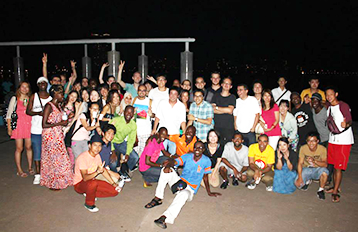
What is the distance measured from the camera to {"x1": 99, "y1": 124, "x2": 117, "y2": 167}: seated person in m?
4.96

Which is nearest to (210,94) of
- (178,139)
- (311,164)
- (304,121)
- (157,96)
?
(157,96)

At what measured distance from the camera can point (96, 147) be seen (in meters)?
4.50

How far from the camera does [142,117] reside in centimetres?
590

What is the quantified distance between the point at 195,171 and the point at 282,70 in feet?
249

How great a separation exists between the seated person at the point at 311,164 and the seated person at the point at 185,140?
6.17 feet

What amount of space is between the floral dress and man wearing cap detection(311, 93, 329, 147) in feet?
15.2

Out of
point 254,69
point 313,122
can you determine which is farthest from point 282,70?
point 313,122

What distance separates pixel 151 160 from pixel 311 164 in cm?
276

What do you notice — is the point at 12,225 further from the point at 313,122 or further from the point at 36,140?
the point at 313,122

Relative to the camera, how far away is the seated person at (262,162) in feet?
17.2

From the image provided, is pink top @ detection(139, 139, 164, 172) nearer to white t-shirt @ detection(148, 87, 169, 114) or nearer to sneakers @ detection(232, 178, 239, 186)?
white t-shirt @ detection(148, 87, 169, 114)

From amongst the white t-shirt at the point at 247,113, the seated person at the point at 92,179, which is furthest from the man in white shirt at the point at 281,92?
the seated person at the point at 92,179

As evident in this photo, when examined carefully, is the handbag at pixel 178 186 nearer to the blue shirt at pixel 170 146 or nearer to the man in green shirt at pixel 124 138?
the blue shirt at pixel 170 146

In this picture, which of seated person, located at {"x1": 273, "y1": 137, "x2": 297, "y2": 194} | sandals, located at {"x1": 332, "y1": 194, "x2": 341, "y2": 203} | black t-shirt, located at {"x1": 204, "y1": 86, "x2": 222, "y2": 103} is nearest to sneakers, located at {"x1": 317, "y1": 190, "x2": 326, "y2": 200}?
sandals, located at {"x1": 332, "y1": 194, "x2": 341, "y2": 203}
